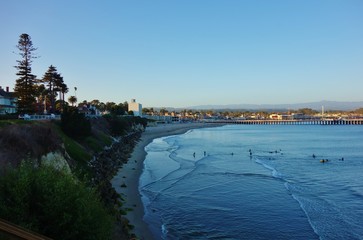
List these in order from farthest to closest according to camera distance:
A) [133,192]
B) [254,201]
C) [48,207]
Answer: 1. [133,192]
2. [254,201]
3. [48,207]

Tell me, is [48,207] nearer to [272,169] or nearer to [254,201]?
[254,201]

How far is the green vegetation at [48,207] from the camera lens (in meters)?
11.1

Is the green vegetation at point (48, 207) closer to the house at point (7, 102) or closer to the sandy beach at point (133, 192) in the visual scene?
the sandy beach at point (133, 192)

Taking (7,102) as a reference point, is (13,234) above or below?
below

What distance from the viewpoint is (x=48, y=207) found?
11.5 meters

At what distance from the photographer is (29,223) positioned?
1069 centimetres

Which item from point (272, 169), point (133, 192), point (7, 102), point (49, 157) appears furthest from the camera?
point (7, 102)

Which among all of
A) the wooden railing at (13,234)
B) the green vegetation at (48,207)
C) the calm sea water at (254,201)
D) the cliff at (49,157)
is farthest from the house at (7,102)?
the wooden railing at (13,234)

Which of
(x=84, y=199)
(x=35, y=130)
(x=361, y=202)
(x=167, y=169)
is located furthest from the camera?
(x=167, y=169)

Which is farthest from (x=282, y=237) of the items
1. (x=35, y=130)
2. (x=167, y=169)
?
(x=167, y=169)

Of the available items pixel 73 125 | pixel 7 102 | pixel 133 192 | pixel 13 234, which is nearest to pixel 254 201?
pixel 133 192

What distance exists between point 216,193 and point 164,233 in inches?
408

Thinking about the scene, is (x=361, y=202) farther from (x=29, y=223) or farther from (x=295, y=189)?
(x=29, y=223)

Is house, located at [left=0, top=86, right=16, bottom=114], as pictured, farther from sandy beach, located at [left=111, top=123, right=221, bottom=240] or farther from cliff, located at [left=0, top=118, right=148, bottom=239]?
cliff, located at [left=0, top=118, right=148, bottom=239]
